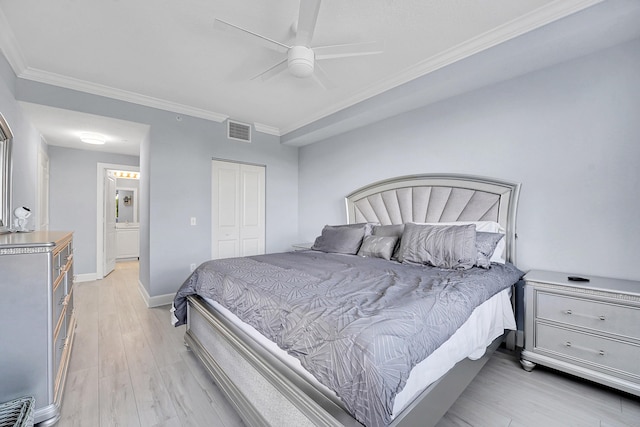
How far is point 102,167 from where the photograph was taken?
17.4 ft

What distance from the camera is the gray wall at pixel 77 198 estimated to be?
193 inches

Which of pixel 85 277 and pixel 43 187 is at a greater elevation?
pixel 43 187

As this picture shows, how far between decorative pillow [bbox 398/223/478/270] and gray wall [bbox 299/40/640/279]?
26.4 inches

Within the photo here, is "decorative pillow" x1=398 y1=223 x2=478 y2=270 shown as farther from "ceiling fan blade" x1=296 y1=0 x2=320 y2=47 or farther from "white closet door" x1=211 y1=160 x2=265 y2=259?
"white closet door" x1=211 y1=160 x2=265 y2=259

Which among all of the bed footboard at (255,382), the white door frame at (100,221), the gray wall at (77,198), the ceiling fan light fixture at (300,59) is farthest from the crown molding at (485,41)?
the gray wall at (77,198)

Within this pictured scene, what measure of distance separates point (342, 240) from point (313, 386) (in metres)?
2.13

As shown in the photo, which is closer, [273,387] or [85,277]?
Result: [273,387]

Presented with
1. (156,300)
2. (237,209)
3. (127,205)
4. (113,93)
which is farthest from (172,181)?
(127,205)

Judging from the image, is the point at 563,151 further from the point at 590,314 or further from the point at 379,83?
the point at 379,83

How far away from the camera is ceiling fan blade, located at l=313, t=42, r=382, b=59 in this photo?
207cm

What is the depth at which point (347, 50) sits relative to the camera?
2.12m

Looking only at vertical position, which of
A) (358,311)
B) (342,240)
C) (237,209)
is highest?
(237,209)

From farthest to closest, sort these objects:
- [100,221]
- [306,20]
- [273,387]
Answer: [100,221] < [306,20] < [273,387]

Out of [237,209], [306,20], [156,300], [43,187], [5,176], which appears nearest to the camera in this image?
[306,20]
